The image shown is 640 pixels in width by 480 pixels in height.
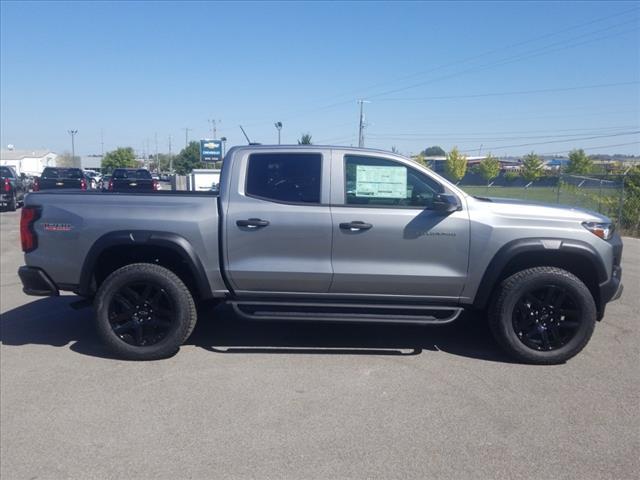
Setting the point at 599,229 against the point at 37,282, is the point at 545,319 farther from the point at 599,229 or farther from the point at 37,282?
the point at 37,282

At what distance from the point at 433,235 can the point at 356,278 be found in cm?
80

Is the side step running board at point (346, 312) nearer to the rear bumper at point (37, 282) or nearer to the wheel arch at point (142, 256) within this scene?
the wheel arch at point (142, 256)


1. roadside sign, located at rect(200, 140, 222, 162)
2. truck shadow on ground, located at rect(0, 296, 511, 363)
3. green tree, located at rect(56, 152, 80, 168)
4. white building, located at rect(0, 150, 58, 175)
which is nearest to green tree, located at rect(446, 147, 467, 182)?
roadside sign, located at rect(200, 140, 222, 162)

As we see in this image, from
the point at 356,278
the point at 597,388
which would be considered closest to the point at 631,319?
the point at 597,388

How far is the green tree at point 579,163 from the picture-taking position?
211 ft

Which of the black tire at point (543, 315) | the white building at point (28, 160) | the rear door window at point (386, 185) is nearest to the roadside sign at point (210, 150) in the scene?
the rear door window at point (386, 185)

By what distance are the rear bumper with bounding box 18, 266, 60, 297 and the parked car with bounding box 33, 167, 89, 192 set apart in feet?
68.1

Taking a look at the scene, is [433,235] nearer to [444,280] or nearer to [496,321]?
[444,280]

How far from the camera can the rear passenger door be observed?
5.30 meters

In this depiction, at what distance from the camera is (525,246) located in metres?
5.18

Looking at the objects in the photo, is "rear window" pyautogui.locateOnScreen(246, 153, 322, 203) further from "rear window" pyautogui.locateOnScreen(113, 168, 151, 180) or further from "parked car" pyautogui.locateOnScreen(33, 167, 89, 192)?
"rear window" pyautogui.locateOnScreen(113, 168, 151, 180)

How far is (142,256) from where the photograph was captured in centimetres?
564

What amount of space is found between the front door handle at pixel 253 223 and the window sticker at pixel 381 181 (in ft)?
2.98

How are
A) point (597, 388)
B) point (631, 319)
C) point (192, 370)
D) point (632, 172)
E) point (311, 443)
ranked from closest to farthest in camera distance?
1. point (311, 443)
2. point (597, 388)
3. point (192, 370)
4. point (631, 319)
5. point (632, 172)
